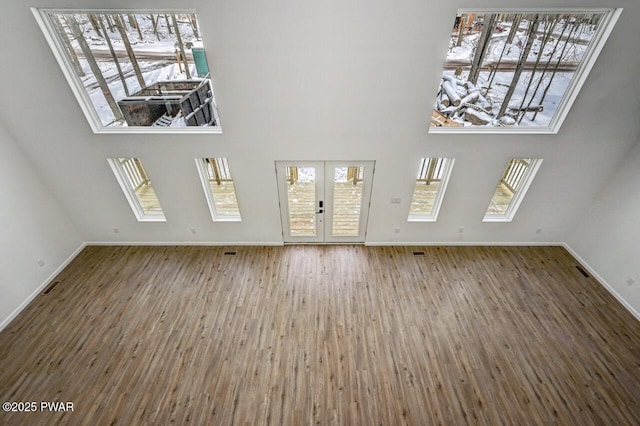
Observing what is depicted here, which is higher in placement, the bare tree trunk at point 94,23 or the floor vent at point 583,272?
the bare tree trunk at point 94,23

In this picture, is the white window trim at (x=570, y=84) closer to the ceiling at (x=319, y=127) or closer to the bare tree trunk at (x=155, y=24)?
the ceiling at (x=319, y=127)

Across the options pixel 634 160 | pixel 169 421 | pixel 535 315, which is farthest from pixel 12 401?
pixel 634 160

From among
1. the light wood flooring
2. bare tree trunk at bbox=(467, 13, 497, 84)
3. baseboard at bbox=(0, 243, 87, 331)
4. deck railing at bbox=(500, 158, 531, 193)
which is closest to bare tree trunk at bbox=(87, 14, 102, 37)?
the light wood flooring

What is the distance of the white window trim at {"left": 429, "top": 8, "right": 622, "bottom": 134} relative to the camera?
3893mm

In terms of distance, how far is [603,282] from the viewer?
5.41 metres

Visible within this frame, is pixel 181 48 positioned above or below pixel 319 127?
above

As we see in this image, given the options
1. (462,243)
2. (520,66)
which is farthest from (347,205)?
(520,66)

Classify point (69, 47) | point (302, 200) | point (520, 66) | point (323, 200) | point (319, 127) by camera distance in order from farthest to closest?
point (302, 200), point (323, 200), point (319, 127), point (520, 66), point (69, 47)

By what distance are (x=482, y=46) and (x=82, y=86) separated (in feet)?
21.9

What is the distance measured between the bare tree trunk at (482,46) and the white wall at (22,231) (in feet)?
26.4

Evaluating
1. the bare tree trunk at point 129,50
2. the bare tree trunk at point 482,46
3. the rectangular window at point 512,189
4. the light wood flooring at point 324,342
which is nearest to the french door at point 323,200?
the light wood flooring at point 324,342

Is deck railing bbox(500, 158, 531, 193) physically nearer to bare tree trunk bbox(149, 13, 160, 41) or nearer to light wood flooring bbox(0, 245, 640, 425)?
light wood flooring bbox(0, 245, 640, 425)

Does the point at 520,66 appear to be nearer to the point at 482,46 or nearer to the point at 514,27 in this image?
the point at 514,27

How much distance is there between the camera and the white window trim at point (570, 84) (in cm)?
389
